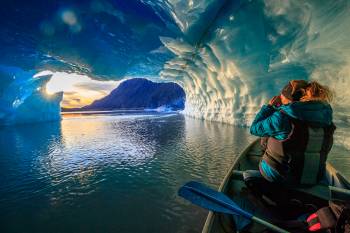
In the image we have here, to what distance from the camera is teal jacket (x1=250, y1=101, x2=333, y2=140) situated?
6.37ft

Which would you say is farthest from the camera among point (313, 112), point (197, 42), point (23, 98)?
point (23, 98)

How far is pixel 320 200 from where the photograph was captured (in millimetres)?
2164

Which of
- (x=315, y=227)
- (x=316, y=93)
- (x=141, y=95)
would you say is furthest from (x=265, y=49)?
(x=141, y=95)

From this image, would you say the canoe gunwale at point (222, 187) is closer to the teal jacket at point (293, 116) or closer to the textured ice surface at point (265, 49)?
the teal jacket at point (293, 116)

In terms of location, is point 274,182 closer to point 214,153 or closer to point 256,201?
point 256,201

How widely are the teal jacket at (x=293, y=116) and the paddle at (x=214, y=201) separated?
2.73 feet

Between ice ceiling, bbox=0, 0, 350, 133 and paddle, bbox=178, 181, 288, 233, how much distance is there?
20.3ft

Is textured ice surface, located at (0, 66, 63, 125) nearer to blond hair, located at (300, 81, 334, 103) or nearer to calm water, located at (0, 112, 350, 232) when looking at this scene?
calm water, located at (0, 112, 350, 232)

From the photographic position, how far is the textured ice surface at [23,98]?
45.6 ft

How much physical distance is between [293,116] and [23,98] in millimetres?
19588

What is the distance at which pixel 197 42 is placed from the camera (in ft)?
35.2

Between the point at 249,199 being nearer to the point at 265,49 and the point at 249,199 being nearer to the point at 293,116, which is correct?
the point at 293,116

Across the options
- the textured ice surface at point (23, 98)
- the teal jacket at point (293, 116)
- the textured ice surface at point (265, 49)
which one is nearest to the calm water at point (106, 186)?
the teal jacket at point (293, 116)

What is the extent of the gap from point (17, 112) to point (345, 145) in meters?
21.0
